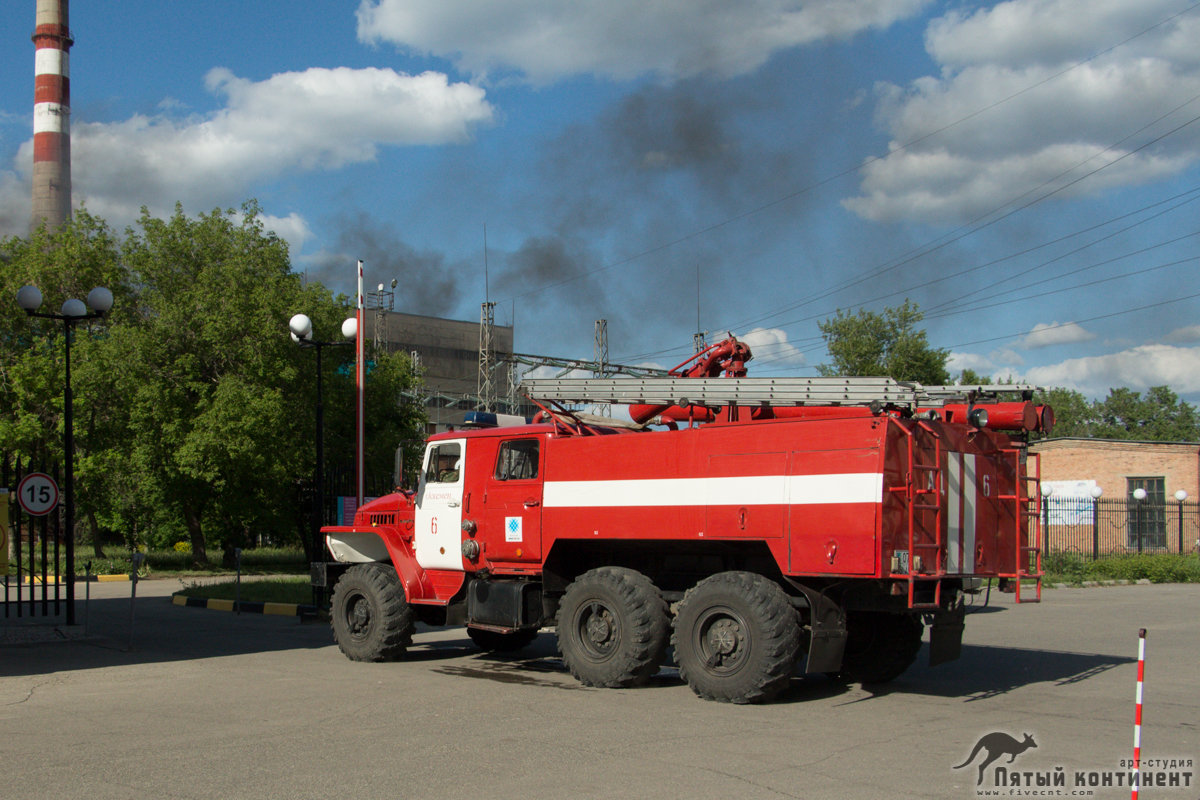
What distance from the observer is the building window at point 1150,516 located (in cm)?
3959

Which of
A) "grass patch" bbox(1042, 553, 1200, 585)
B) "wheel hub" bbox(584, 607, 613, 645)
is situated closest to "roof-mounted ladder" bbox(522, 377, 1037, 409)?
"wheel hub" bbox(584, 607, 613, 645)

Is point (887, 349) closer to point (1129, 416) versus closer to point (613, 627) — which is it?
point (613, 627)

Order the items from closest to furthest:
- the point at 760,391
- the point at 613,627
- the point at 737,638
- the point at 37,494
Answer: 1. the point at 737,638
2. the point at 760,391
3. the point at 613,627
4. the point at 37,494

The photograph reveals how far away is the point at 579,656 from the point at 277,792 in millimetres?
4615

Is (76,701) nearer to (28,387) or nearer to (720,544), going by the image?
(720,544)

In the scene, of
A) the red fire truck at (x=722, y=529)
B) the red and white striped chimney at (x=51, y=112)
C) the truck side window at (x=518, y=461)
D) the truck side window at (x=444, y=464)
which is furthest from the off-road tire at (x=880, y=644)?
the red and white striped chimney at (x=51, y=112)

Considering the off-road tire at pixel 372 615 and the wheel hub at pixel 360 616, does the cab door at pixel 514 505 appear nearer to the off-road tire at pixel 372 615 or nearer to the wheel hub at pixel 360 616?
the off-road tire at pixel 372 615

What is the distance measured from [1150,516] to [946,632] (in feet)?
119

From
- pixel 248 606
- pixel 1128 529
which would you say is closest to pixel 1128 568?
pixel 1128 529

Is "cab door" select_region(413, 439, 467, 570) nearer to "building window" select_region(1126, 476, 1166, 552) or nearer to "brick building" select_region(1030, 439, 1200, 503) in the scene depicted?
"brick building" select_region(1030, 439, 1200, 503)

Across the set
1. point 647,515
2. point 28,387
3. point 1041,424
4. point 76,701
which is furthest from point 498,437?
point 28,387

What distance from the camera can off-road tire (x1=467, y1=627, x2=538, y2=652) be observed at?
13.0 meters

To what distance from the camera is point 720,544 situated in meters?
9.95

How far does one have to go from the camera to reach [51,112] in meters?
54.5
